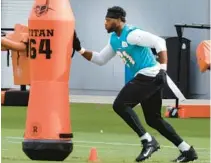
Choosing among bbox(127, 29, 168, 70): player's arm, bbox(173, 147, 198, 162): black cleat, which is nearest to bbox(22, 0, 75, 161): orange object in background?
bbox(127, 29, 168, 70): player's arm

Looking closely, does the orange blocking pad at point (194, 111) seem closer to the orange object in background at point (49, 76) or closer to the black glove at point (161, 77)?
the black glove at point (161, 77)

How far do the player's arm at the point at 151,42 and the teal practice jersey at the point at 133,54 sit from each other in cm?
12

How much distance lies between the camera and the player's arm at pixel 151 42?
12.8 m

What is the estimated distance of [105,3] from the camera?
29.7 metres

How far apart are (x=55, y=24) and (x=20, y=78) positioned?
12.9 metres

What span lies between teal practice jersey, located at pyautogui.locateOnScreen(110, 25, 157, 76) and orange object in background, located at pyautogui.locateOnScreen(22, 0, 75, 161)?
3.25 feet

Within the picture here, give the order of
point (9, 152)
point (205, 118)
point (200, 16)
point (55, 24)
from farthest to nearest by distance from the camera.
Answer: point (200, 16) < point (205, 118) < point (9, 152) < point (55, 24)

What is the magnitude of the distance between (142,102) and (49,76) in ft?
4.93

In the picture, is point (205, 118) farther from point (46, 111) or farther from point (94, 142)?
point (46, 111)

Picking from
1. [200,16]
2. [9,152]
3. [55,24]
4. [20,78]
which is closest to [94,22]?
[200,16]

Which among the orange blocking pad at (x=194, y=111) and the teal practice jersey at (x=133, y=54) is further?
the orange blocking pad at (x=194, y=111)

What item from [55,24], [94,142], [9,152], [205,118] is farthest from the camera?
[205,118]

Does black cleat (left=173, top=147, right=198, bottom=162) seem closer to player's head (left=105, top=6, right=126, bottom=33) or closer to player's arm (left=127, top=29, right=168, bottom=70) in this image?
player's arm (left=127, top=29, right=168, bottom=70)

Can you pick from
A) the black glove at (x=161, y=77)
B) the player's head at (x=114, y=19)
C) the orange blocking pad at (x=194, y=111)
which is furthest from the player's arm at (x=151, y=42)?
the orange blocking pad at (x=194, y=111)
